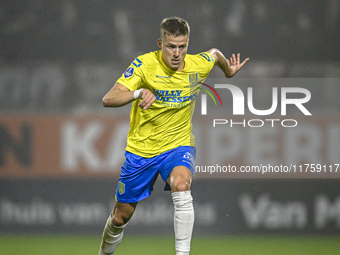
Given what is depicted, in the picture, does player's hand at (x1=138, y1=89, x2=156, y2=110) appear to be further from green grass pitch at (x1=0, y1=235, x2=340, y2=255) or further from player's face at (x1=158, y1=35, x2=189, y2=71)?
green grass pitch at (x1=0, y1=235, x2=340, y2=255)

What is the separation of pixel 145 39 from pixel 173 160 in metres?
2.17

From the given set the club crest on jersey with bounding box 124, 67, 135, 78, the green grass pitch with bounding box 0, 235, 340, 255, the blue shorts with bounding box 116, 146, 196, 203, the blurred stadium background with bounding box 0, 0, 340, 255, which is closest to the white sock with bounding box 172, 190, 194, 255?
the blue shorts with bounding box 116, 146, 196, 203

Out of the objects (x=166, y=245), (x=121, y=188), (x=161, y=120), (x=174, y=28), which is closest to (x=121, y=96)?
(x=161, y=120)

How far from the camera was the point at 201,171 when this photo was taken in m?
5.16

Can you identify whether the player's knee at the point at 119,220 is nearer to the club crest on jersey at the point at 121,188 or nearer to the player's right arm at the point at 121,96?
the club crest on jersey at the point at 121,188

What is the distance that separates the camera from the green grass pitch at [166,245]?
452 centimetres

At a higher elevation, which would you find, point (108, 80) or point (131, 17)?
point (131, 17)

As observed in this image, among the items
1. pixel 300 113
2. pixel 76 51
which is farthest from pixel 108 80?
pixel 300 113

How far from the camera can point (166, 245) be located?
481 cm

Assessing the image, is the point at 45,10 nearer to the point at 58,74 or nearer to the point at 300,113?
the point at 58,74

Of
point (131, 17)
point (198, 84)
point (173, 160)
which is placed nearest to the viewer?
point (173, 160)

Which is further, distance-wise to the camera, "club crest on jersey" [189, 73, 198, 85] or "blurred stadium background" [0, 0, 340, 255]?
"blurred stadium background" [0, 0, 340, 255]

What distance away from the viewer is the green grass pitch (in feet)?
14.8

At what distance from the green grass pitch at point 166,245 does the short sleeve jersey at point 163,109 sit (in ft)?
5.09
